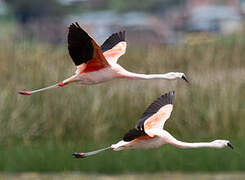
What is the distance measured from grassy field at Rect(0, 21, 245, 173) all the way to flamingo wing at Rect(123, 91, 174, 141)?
4714 millimetres

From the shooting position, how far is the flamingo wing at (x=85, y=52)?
30.1 feet

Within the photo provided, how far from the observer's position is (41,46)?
18688 mm

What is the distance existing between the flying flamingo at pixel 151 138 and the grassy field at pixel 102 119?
4.96m

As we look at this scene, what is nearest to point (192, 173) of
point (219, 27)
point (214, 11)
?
point (219, 27)

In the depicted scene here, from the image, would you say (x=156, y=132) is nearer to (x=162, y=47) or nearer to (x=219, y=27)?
(x=162, y=47)

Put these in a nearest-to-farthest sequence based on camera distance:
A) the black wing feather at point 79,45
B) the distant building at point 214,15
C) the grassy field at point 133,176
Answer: the black wing feather at point 79,45 < the grassy field at point 133,176 < the distant building at point 214,15

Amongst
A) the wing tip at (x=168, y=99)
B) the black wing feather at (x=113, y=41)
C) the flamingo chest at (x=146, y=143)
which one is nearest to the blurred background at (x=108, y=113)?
the black wing feather at (x=113, y=41)

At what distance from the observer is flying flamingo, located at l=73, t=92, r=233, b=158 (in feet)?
27.7

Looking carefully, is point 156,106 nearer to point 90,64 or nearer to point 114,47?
point 90,64

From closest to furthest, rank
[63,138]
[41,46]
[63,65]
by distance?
1. [63,138]
2. [63,65]
3. [41,46]

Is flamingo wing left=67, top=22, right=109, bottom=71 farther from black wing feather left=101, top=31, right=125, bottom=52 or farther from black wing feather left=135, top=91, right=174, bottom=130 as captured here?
black wing feather left=101, top=31, right=125, bottom=52

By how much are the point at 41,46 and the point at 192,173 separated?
5460 mm

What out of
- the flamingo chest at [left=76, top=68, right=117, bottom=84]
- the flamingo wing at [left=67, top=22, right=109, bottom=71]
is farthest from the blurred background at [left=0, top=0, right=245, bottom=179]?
the flamingo chest at [left=76, top=68, right=117, bottom=84]

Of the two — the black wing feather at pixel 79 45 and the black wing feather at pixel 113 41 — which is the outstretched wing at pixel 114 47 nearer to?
the black wing feather at pixel 113 41
